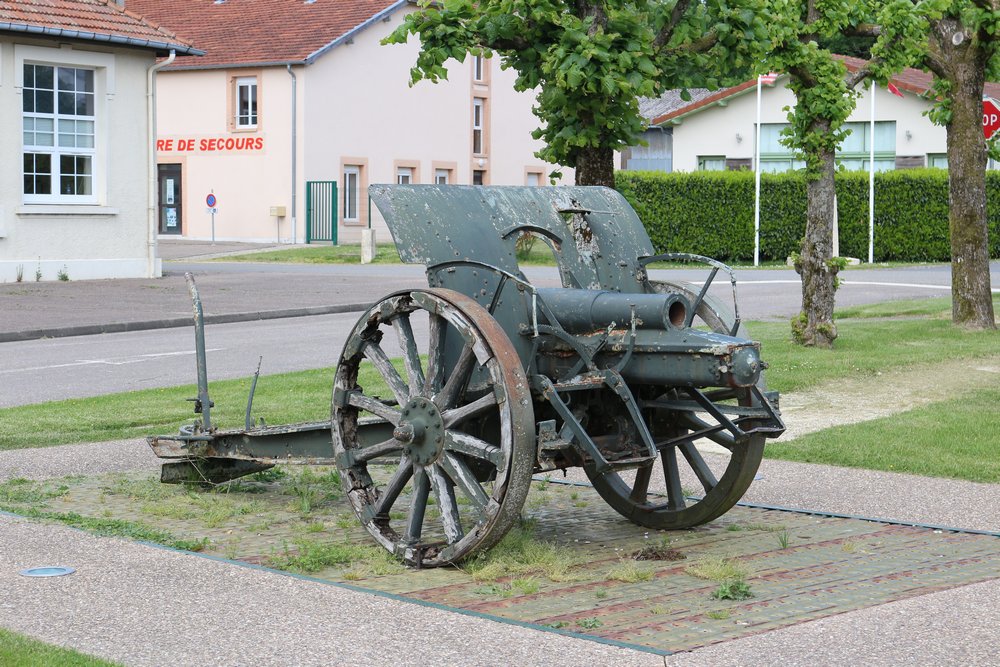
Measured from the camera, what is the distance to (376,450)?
6.41 metres

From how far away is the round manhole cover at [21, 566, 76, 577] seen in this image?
19.1 feet

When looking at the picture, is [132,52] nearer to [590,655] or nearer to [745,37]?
[745,37]

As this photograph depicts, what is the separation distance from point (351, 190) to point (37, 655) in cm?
4018

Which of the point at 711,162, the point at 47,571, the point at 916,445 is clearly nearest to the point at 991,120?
the point at 916,445

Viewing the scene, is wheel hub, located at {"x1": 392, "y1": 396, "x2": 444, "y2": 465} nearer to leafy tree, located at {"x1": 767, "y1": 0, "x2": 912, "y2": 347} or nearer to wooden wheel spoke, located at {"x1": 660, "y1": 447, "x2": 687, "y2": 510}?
wooden wheel spoke, located at {"x1": 660, "y1": 447, "x2": 687, "y2": 510}

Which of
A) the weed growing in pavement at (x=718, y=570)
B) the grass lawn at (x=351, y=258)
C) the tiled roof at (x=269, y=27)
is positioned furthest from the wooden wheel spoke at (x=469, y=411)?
the tiled roof at (x=269, y=27)

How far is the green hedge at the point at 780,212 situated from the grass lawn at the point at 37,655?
104 ft

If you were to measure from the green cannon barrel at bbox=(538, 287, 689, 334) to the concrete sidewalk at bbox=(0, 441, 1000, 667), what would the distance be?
4.70 feet

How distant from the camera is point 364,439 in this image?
661cm

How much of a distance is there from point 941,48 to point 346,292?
11.0m

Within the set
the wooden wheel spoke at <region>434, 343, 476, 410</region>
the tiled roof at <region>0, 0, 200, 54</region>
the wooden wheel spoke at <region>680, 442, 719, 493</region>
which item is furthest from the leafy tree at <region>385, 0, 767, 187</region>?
the tiled roof at <region>0, 0, 200, 54</region>

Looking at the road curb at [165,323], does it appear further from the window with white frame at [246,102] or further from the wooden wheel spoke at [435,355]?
the window with white frame at [246,102]

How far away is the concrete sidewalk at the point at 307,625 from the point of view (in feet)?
15.5

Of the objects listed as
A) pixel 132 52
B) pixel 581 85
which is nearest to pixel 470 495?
pixel 581 85
